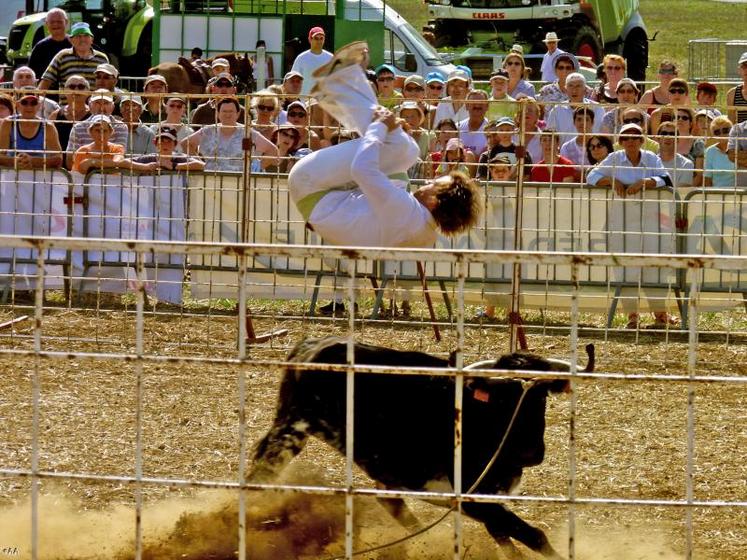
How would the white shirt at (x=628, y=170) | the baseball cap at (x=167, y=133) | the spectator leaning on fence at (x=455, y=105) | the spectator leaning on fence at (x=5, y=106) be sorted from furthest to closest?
the spectator leaning on fence at (x=455, y=105)
the spectator leaning on fence at (x=5, y=106)
the baseball cap at (x=167, y=133)
the white shirt at (x=628, y=170)

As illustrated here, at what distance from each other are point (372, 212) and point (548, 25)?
63.8ft

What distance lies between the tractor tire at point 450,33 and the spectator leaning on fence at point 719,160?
15.3 m

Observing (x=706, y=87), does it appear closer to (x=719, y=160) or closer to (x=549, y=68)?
(x=719, y=160)

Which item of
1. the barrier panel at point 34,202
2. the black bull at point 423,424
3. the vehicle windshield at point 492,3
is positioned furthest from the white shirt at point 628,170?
the vehicle windshield at point 492,3

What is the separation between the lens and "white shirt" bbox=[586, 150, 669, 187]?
1045 centimetres

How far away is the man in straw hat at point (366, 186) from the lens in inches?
233

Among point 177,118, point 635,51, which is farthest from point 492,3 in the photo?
point 177,118

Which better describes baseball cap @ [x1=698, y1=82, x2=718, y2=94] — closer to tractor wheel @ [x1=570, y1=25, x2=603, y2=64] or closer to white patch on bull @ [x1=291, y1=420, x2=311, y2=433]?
white patch on bull @ [x1=291, y1=420, x2=311, y2=433]

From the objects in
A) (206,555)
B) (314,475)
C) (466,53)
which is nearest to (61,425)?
(314,475)

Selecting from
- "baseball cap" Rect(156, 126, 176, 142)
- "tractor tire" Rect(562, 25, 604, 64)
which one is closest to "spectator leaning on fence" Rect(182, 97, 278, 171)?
"baseball cap" Rect(156, 126, 176, 142)

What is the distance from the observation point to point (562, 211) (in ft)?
33.9

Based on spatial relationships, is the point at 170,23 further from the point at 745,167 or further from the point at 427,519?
the point at 427,519

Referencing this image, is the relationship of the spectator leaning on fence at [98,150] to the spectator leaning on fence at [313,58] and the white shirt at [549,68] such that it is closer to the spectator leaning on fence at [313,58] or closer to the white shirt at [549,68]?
the spectator leaning on fence at [313,58]

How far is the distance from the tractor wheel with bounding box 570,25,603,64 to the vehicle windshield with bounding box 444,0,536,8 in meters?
1.39
